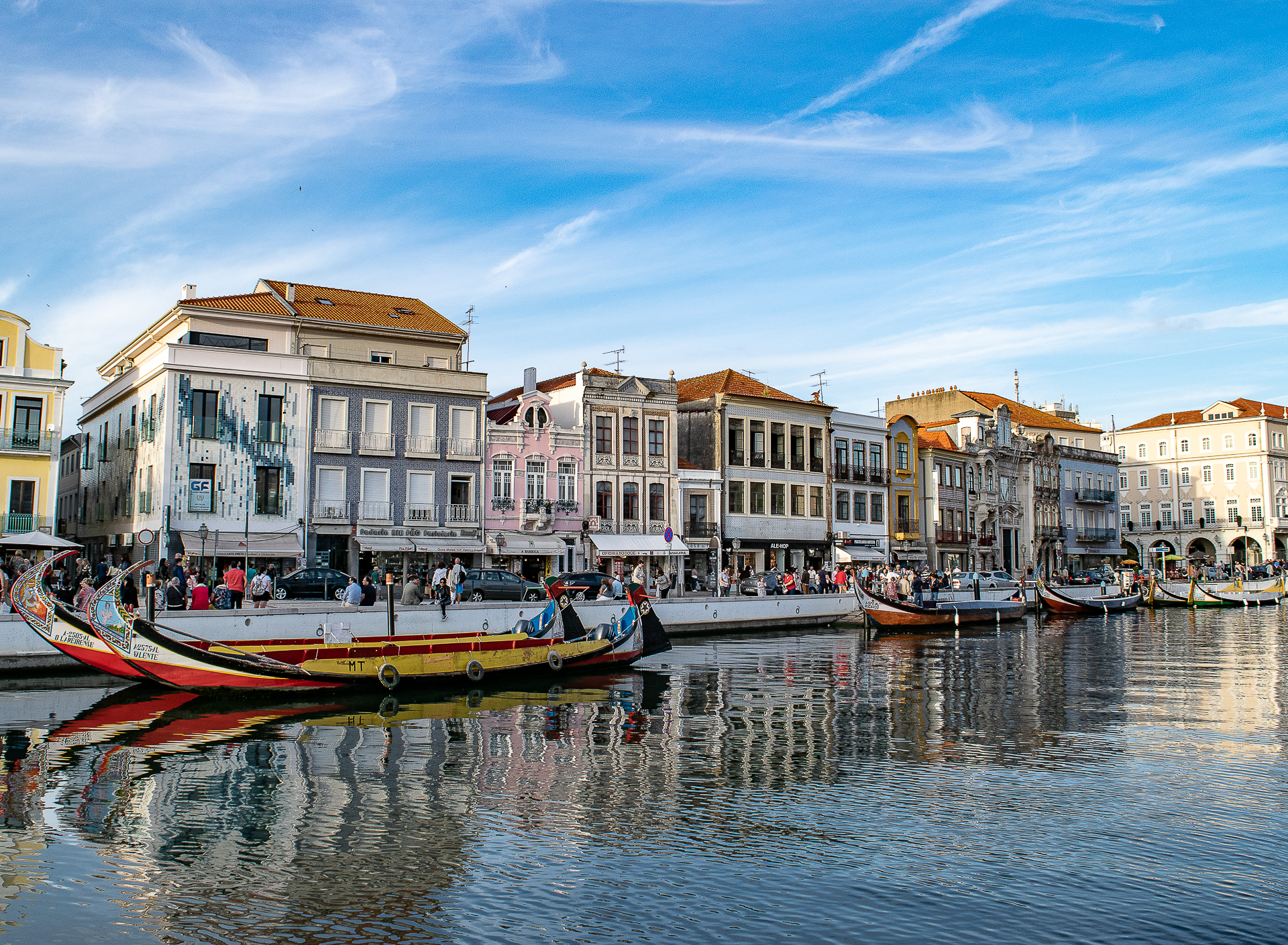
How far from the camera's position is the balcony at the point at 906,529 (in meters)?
65.6

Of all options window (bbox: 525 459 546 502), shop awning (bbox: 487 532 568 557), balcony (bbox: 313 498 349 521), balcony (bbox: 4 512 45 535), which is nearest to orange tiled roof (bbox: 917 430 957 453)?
window (bbox: 525 459 546 502)

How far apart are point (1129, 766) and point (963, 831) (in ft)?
15.2

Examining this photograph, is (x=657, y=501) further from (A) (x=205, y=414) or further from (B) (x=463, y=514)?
(A) (x=205, y=414)

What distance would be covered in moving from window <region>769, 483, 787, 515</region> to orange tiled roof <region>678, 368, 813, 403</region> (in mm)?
4846

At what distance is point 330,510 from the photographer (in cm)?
4331

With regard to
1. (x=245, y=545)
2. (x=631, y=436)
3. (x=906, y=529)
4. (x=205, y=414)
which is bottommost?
(x=245, y=545)

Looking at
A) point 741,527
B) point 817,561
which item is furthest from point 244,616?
point 817,561

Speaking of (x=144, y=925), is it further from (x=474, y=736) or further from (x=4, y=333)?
(x=4, y=333)

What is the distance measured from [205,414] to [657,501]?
21.5 metres

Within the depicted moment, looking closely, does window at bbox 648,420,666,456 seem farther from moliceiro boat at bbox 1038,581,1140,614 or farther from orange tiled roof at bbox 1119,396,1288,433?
orange tiled roof at bbox 1119,396,1288,433

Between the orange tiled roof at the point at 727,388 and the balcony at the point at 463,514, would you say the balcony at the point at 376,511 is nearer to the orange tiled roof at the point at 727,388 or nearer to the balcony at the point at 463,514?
the balcony at the point at 463,514

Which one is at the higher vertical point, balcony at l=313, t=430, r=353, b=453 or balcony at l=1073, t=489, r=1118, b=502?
balcony at l=1073, t=489, r=1118, b=502

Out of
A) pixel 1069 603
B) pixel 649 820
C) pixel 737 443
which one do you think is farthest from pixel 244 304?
→ pixel 1069 603

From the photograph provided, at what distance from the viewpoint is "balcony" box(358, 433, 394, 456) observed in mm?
44406
